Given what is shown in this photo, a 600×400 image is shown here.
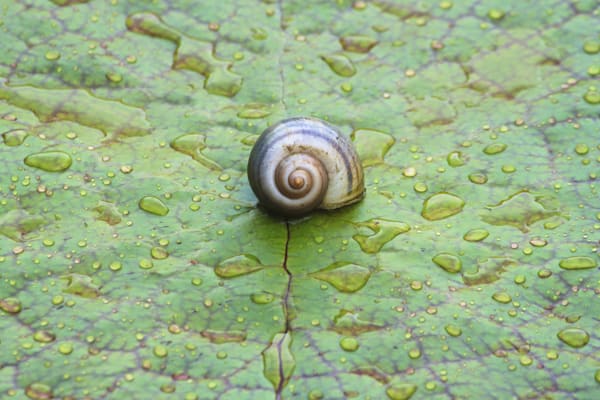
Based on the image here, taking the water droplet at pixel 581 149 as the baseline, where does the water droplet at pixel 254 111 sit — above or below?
below

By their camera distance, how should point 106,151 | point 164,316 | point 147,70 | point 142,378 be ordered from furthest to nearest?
point 147,70 < point 106,151 < point 164,316 < point 142,378

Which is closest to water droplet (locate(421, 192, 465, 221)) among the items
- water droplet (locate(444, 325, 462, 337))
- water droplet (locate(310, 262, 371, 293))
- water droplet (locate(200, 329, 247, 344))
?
water droplet (locate(310, 262, 371, 293))

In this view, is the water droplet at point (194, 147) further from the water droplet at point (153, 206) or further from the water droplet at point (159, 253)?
the water droplet at point (159, 253)

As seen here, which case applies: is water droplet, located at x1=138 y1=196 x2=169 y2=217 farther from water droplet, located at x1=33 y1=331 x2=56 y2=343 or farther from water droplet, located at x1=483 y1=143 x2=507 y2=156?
water droplet, located at x1=483 y1=143 x2=507 y2=156

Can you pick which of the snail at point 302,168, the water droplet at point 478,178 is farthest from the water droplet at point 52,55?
the water droplet at point 478,178

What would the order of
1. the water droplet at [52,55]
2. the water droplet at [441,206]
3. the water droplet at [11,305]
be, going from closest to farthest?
the water droplet at [11,305] → the water droplet at [441,206] → the water droplet at [52,55]

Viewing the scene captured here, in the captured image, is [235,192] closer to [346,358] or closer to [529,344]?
[346,358]

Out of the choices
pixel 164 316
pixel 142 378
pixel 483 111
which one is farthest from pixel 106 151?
pixel 483 111
